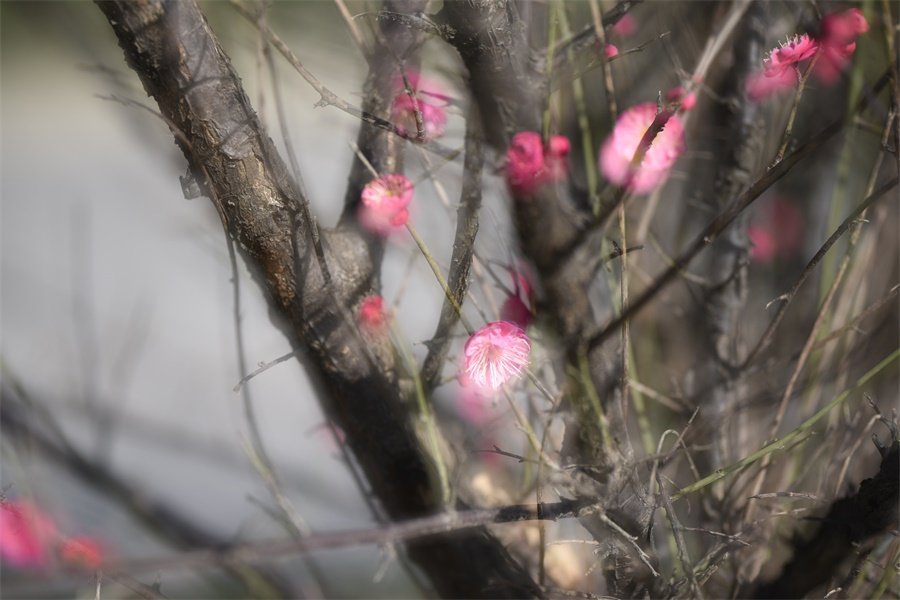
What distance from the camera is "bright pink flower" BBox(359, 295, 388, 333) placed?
65 centimetres

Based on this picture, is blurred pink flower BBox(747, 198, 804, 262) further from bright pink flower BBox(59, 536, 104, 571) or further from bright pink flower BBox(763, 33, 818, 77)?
bright pink flower BBox(59, 536, 104, 571)

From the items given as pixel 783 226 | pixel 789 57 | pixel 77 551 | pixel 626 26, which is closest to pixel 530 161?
pixel 789 57

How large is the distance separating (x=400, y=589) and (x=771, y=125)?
0.80 metres

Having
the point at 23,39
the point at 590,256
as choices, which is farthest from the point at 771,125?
the point at 23,39

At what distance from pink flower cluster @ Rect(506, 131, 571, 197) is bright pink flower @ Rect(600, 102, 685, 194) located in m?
0.06

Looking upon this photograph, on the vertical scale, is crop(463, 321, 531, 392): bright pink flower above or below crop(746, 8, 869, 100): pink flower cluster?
below

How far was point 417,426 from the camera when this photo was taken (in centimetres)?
68

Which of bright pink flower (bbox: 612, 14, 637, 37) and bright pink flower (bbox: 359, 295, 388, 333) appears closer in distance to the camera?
bright pink flower (bbox: 359, 295, 388, 333)

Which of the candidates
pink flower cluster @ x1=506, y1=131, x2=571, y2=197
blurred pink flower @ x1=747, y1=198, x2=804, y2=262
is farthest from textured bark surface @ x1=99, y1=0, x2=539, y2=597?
blurred pink flower @ x1=747, y1=198, x2=804, y2=262

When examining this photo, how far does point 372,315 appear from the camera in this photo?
0.66 m

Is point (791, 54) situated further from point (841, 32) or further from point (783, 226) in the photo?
point (783, 226)

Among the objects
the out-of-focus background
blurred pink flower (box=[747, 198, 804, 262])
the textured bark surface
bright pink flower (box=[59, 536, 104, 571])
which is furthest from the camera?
blurred pink flower (box=[747, 198, 804, 262])

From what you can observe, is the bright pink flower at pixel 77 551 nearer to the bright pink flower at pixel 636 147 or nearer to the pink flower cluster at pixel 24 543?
the pink flower cluster at pixel 24 543

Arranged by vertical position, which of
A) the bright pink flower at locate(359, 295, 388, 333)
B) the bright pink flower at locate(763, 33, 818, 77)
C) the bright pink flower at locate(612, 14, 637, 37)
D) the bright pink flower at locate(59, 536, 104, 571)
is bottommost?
the bright pink flower at locate(59, 536, 104, 571)
